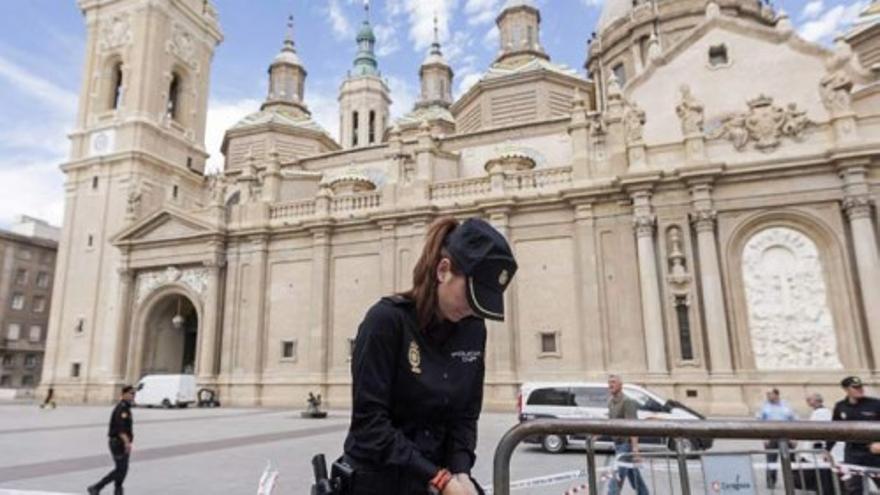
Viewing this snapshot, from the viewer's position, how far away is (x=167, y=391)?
2823 cm

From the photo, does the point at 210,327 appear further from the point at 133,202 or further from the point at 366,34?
the point at 366,34

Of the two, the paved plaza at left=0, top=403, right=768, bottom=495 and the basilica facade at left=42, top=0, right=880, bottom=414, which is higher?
the basilica facade at left=42, top=0, right=880, bottom=414

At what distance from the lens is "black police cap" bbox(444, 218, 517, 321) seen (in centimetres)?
213

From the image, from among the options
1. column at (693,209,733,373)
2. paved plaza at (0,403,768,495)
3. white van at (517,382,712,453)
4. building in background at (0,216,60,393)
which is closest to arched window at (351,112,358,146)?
building in background at (0,216,60,393)

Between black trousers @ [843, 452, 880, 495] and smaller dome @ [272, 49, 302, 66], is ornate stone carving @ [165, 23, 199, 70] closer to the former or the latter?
smaller dome @ [272, 49, 302, 66]

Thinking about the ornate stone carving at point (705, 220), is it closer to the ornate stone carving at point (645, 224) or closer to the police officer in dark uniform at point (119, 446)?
the ornate stone carving at point (645, 224)

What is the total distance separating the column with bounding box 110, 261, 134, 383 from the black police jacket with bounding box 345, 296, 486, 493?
34.8 metres

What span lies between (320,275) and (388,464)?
27580 millimetres

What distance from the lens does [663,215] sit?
23.8 m

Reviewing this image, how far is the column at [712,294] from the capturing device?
2167 centimetres

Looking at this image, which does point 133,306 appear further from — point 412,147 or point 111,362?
point 412,147

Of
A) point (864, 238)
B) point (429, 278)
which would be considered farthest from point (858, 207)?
point (429, 278)

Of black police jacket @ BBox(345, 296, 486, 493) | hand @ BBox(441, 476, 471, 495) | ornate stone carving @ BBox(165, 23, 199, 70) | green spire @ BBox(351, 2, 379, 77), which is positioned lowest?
hand @ BBox(441, 476, 471, 495)

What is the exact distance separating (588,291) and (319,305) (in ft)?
43.0
